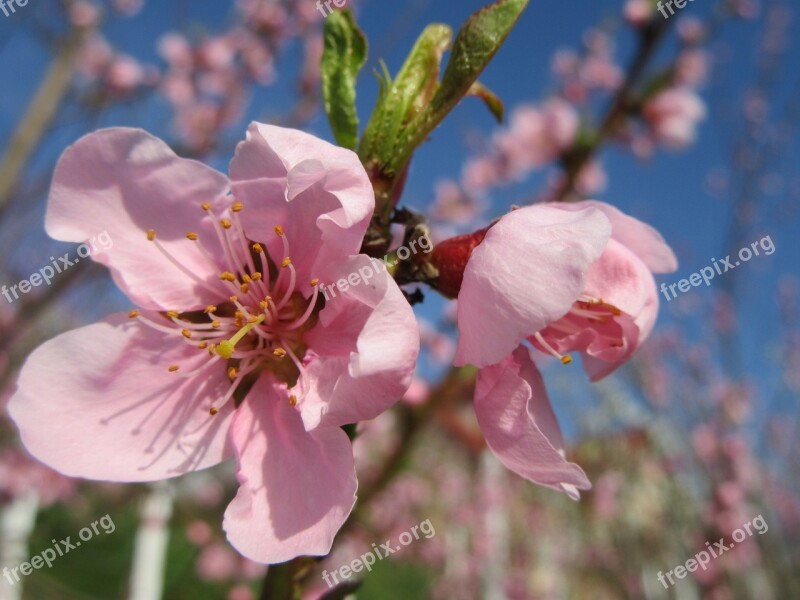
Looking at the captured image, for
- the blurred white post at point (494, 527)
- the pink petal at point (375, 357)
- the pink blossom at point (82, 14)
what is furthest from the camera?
the blurred white post at point (494, 527)

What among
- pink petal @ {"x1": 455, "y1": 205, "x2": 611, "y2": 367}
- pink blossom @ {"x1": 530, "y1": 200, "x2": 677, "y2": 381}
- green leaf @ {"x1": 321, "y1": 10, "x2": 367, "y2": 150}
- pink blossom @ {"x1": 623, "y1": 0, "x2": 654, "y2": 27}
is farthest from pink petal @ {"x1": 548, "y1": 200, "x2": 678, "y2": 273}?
pink blossom @ {"x1": 623, "y1": 0, "x2": 654, "y2": 27}

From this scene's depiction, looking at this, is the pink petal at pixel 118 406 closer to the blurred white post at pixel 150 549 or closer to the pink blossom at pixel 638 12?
the blurred white post at pixel 150 549

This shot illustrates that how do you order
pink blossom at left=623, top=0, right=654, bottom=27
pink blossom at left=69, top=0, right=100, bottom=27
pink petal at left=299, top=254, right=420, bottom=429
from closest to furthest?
pink petal at left=299, top=254, right=420, bottom=429, pink blossom at left=623, top=0, right=654, bottom=27, pink blossom at left=69, top=0, right=100, bottom=27

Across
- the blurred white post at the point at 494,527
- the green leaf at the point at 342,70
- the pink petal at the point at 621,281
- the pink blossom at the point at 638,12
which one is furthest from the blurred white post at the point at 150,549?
the pink blossom at the point at 638,12

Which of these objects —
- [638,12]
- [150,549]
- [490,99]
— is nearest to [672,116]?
[638,12]

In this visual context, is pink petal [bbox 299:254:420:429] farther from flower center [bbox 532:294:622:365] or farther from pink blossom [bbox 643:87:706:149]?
pink blossom [bbox 643:87:706:149]

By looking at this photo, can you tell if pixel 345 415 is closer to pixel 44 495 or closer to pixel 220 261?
pixel 220 261
